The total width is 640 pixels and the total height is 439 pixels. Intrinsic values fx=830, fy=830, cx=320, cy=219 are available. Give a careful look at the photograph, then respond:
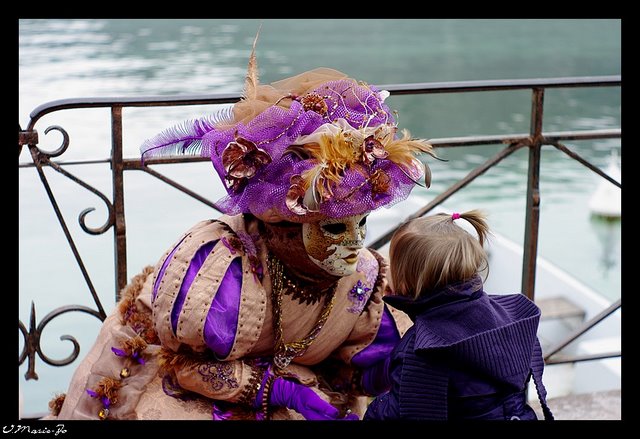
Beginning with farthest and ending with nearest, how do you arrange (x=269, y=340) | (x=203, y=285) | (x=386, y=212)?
(x=386, y=212)
(x=269, y=340)
(x=203, y=285)

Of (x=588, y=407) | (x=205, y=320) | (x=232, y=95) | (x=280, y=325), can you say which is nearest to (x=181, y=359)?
(x=205, y=320)

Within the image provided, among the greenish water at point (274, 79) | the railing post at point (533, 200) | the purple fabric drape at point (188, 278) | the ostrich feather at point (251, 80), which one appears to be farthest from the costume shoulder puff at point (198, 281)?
the railing post at point (533, 200)

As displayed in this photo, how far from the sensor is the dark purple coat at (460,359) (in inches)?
67.5

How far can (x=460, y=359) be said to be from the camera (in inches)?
67.6

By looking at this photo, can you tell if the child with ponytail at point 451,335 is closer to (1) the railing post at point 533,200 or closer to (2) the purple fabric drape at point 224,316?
(2) the purple fabric drape at point 224,316

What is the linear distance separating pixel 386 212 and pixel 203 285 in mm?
5164

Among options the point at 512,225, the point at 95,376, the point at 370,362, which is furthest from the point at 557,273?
the point at 95,376

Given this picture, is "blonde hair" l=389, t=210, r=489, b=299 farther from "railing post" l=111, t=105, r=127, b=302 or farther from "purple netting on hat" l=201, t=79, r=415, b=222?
"railing post" l=111, t=105, r=127, b=302

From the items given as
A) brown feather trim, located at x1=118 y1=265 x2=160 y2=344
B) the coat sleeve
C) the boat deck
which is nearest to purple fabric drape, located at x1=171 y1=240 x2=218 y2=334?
brown feather trim, located at x1=118 y1=265 x2=160 y2=344

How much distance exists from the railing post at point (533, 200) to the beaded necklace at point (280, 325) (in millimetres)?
949

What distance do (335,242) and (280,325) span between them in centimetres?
25

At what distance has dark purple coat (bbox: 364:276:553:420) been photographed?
5.63 ft

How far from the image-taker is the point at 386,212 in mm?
6918
